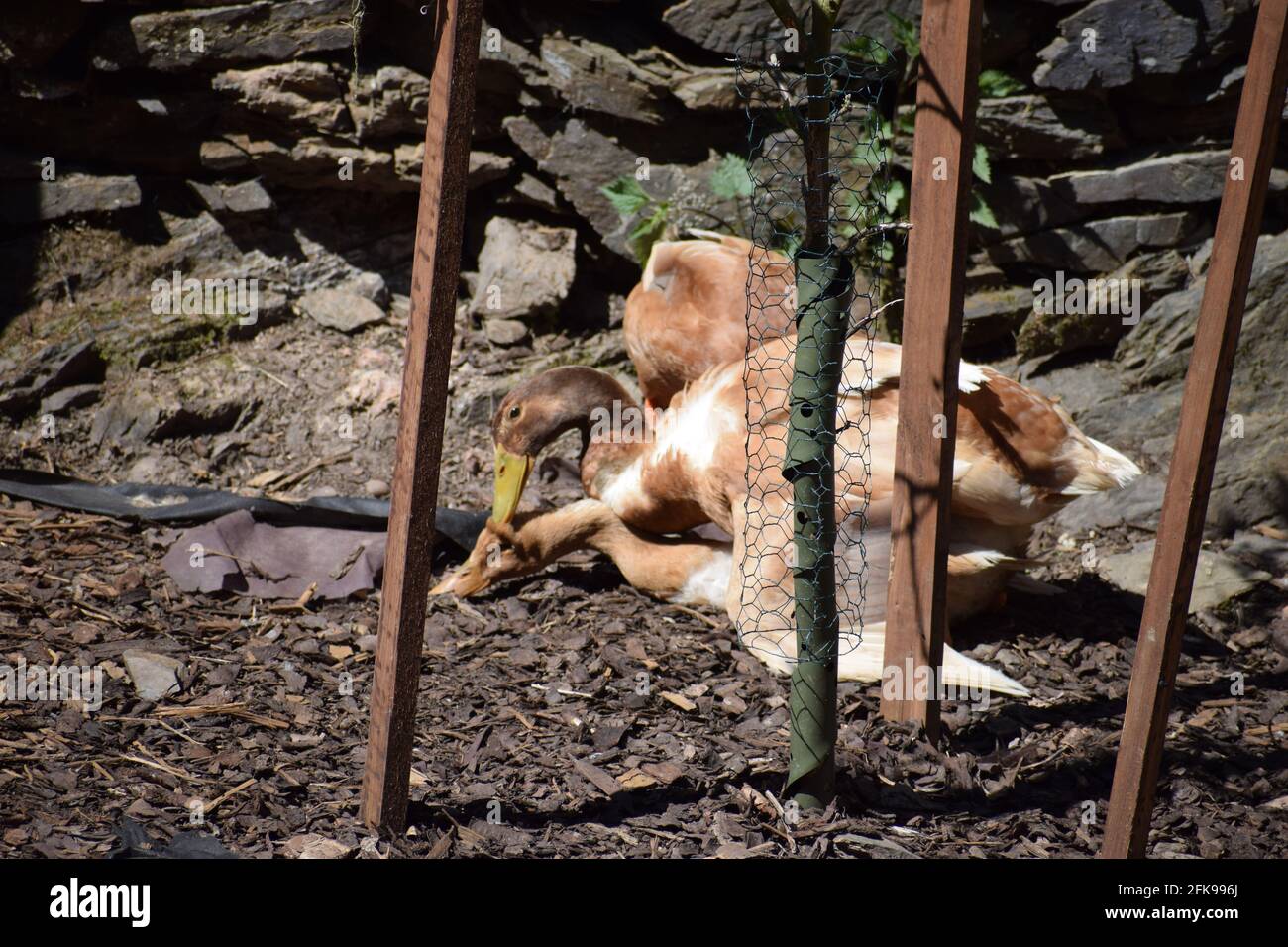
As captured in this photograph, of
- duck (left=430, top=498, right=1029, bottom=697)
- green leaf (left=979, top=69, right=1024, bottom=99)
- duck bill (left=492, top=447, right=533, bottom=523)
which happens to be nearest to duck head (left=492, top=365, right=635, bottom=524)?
duck bill (left=492, top=447, right=533, bottom=523)

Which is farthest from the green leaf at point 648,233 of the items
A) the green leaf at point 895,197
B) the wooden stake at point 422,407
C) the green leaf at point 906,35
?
the wooden stake at point 422,407

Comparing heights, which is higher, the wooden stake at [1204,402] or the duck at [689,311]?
the duck at [689,311]

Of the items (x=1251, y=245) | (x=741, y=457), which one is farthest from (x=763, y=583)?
(x=1251, y=245)

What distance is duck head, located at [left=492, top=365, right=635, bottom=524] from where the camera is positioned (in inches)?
198

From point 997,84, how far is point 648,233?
1.98 metres

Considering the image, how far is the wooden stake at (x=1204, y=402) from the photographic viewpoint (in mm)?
2361

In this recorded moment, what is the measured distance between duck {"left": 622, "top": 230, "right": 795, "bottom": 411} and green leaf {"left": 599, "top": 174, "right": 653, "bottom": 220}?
43cm

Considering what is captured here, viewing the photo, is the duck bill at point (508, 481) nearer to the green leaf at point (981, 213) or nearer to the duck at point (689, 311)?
the duck at point (689, 311)

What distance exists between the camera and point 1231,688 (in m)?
3.85

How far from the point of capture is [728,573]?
4645 millimetres

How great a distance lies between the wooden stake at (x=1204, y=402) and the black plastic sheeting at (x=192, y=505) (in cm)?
310

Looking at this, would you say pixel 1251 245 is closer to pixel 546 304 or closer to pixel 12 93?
pixel 546 304

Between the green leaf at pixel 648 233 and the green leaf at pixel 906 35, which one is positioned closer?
the green leaf at pixel 906 35

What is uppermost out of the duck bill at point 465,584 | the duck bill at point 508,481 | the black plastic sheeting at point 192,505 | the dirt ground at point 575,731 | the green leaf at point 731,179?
the green leaf at point 731,179
